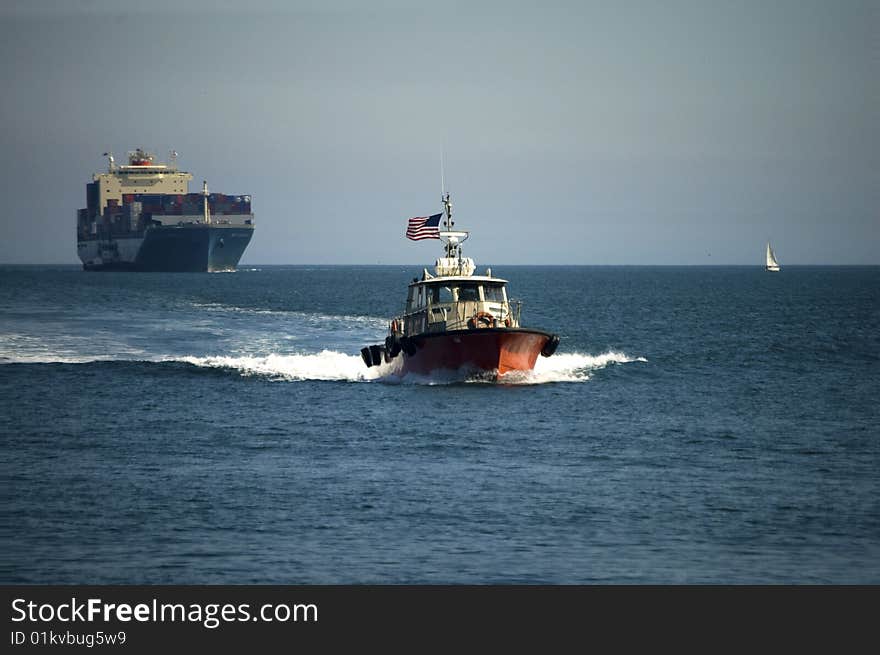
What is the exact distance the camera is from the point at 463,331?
45.4m

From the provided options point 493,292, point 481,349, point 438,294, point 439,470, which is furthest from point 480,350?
point 439,470

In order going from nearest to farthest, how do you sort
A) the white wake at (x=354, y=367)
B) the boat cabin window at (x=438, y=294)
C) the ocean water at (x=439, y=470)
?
the ocean water at (x=439, y=470)
the boat cabin window at (x=438, y=294)
the white wake at (x=354, y=367)

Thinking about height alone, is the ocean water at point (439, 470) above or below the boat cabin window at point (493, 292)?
below

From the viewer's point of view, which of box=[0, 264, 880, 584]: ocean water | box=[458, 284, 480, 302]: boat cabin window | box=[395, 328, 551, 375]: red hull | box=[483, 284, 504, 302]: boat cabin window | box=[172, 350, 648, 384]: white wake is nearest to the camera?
box=[0, 264, 880, 584]: ocean water

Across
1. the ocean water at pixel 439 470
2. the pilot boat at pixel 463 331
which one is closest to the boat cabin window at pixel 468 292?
the pilot boat at pixel 463 331

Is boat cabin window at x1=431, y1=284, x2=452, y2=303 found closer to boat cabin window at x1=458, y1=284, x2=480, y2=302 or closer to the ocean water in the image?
boat cabin window at x1=458, y1=284, x2=480, y2=302

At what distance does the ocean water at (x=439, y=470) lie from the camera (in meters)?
22.5

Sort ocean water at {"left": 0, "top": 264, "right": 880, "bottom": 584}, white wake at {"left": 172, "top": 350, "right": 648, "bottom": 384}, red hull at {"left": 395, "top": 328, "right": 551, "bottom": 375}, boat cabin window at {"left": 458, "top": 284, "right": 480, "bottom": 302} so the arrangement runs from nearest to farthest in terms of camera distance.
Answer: ocean water at {"left": 0, "top": 264, "right": 880, "bottom": 584}
red hull at {"left": 395, "top": 328, "right": 551, "bottom": 375}
boat cabin window at {"left": 458, "top": 284, "right": 480, "bottom": 302}
white wake at {"left": 172, "top": 350, "right": 648, "bottom": 384}

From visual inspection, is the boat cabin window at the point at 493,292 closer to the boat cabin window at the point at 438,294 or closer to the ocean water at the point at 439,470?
the boat cabin window at the point at 438,294

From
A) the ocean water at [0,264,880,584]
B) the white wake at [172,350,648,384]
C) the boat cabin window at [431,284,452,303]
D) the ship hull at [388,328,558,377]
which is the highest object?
the boat cabin window at [431,284,452,303]

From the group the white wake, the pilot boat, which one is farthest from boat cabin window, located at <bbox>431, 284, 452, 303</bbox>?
the white wake

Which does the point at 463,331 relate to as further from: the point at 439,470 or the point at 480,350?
the point at 439,470

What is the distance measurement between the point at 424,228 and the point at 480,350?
5.90 meters

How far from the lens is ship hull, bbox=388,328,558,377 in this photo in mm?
45688
